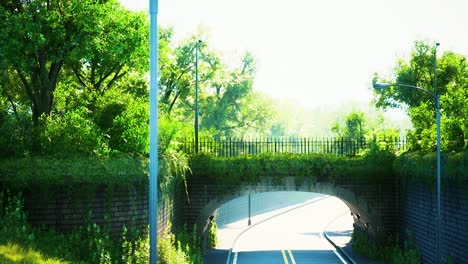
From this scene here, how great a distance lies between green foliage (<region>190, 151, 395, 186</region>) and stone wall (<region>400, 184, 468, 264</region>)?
1917mm

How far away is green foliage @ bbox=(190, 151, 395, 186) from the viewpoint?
27266mm

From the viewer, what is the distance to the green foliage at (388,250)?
2480 cm

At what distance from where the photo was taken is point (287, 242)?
127ft

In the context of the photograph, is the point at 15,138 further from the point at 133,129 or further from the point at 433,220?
the point at 433,220

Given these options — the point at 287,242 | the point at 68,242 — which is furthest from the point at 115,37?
the point at 287,242

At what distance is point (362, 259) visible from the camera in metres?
29.0

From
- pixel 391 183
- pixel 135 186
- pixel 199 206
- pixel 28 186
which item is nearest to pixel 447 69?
pixel 391 183

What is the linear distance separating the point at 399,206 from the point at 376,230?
163 centimetres

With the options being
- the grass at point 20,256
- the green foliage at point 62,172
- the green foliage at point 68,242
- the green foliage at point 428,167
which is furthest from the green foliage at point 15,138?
the green foliage at point 428,167

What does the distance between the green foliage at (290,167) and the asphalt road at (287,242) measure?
4809 millimetres

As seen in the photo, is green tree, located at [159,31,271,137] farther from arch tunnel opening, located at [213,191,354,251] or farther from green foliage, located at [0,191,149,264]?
green foliage, located at [0,191,149,264]

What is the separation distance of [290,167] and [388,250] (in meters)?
6.02

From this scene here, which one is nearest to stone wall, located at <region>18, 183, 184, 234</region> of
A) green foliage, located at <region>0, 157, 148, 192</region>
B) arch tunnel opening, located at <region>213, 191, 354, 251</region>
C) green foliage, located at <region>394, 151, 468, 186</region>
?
green foliage, located at <region>0, 157, 148, 192</region>

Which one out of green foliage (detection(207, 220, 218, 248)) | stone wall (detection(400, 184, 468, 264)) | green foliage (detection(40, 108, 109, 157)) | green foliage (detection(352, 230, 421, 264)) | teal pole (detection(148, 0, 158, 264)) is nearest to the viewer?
teal pole (detection(148, 0, 158, 264))
